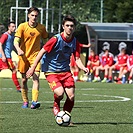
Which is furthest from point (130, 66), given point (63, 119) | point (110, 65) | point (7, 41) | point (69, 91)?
point (63, 119)

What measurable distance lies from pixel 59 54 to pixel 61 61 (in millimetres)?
145

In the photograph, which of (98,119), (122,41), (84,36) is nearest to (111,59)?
(122,41)

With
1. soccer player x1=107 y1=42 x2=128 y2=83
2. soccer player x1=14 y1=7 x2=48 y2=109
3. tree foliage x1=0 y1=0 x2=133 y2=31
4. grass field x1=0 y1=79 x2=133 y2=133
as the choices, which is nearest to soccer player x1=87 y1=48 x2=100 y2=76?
soccer player x1=107 y1=42 x2=128 y2=83

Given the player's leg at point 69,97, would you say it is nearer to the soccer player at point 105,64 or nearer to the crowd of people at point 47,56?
the crowd of people at point 47,56

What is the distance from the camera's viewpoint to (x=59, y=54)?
1030 centimetres

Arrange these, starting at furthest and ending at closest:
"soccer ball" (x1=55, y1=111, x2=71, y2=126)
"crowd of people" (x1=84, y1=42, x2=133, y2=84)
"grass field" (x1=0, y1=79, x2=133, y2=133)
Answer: "crowd of people" (x1=84, y1=42, x2=133, y2=84)
"soccer ball" (x1=55, y1=111, x2=71, y2=126)
"grass field" (x1=0, y1=79, x2=133, y2=133)

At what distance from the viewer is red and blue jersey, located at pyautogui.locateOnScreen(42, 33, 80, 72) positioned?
399 inches

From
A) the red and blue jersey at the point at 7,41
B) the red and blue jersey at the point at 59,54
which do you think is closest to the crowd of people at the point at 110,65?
the red and blue jersey at the point at 7,41

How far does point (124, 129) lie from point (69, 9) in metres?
47.3

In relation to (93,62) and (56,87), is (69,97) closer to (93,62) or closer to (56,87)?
(56,87)

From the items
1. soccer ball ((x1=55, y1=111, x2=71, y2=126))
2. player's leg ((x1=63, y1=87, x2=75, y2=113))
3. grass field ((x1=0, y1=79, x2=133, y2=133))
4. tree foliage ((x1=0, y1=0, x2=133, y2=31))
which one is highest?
player's leg ((x1=63, y1=87, x2=75, y2=113))

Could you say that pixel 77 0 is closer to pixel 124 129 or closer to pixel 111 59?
pixel 111 59

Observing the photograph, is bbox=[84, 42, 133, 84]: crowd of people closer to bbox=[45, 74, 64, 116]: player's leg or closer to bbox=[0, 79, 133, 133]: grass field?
bbox=[0, 79, 133, 133]: grass field

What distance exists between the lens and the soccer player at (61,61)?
10.1 m
